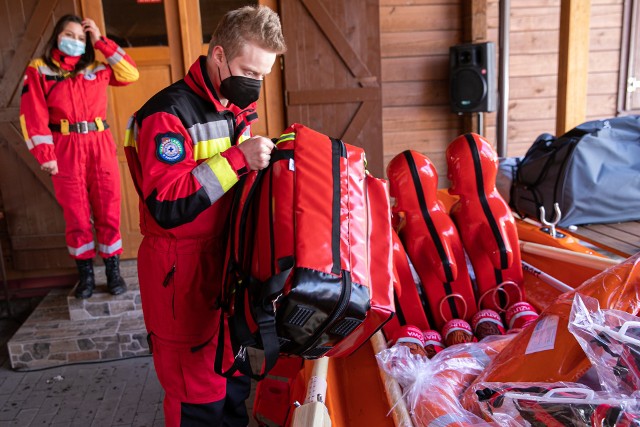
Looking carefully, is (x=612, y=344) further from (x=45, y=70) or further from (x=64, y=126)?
(x=45, y=70)

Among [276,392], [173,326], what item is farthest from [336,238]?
[276,392]

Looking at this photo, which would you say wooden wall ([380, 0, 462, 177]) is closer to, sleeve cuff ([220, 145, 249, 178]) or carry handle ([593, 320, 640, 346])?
sleeve cuff ([220, 145, 249, 178])

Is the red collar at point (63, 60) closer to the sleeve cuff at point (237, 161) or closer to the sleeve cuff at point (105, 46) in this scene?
the sleeve cuff at point (105, 46)

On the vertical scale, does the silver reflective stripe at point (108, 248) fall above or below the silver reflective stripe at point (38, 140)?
below

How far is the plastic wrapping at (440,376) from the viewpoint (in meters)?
1.11

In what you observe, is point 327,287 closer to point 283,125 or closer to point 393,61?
point 283,125

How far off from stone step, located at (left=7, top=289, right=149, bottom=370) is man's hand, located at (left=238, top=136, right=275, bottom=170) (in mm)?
2148

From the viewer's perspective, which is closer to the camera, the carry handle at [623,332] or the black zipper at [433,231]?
the carry handle at [623,332]

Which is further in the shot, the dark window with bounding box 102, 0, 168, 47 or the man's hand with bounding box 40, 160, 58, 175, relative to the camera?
the dark window with bounding box 102, 0, 168, 47

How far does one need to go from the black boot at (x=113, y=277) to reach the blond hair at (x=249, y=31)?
7.37 feet

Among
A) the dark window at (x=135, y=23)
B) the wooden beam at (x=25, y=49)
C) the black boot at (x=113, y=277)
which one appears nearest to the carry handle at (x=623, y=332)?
the black boot at (x=113, y=277)

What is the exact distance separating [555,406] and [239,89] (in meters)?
1.02

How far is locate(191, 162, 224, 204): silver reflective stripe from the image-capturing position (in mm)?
1293

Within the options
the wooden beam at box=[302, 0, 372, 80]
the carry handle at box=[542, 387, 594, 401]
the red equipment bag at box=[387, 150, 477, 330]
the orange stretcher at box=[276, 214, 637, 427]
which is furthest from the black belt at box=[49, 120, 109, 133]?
the carry handle at box=[542, 387, 594, 401]
